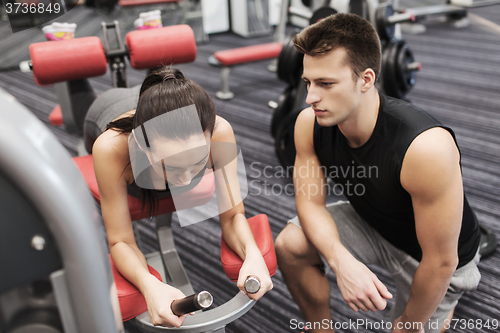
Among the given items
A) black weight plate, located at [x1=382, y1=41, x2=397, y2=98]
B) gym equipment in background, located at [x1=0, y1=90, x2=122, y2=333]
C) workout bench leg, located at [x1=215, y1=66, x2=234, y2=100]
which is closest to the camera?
gym equipment in background, located at [x1=0, y1=90, x2=122, y2=333]

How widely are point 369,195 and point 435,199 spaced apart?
25 centimetres

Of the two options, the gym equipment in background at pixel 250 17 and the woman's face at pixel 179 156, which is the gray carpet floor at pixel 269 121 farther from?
the woman's face at pixel 179 156

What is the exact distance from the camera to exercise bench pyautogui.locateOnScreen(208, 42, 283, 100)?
132 inches

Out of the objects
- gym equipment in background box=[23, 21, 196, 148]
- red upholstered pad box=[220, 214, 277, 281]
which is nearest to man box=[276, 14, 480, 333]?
red upholstered pad box=[220, 214, 277, 281]

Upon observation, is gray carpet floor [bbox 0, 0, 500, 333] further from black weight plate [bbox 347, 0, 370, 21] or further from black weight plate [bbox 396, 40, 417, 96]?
black weight plate [bbox 347, 0, 370, 21]

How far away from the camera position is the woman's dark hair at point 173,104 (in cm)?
86

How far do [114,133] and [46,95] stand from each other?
316cm

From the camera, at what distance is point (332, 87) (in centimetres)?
108

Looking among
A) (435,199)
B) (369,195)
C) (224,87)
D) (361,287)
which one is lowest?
(224,87)

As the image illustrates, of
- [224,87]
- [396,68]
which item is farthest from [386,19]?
[224,87]

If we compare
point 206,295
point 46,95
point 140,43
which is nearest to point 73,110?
point 140,43

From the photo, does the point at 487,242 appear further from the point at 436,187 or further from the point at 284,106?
the point at 284,106

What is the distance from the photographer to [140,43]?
1.56 meters

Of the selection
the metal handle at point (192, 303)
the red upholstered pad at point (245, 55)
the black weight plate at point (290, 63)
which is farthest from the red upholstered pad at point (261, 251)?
the red upholstered pad at point (245, 55)
